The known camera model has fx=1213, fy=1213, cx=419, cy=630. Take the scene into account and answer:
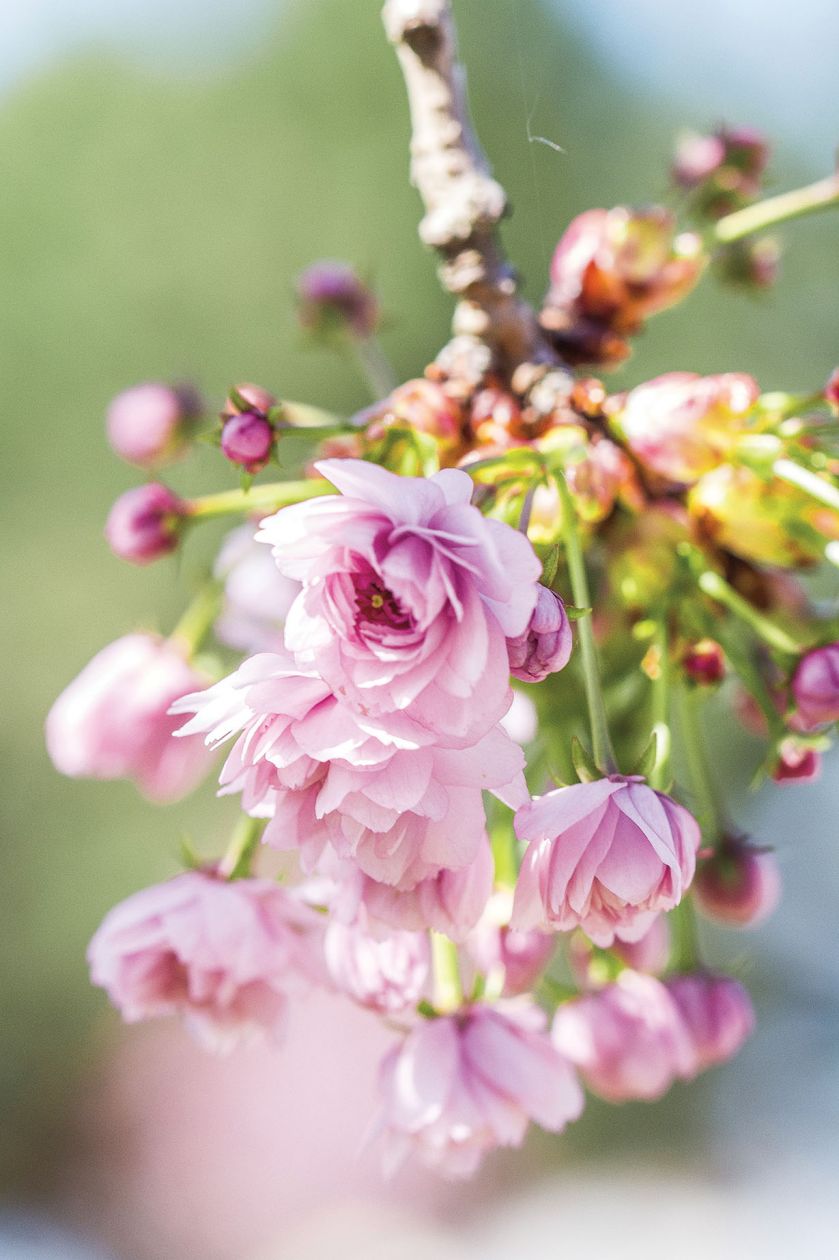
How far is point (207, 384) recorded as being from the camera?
8.14 ft

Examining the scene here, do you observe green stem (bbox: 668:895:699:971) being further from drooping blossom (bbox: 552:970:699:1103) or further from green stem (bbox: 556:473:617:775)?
green stem (bbox: 556:473:617:775)

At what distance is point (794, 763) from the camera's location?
0.68 m

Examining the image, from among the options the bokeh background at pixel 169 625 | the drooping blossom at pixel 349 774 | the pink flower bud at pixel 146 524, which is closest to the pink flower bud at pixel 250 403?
the pink flower bud at pixel 146 524

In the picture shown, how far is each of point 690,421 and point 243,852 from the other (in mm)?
374

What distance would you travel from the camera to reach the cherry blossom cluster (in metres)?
0.46

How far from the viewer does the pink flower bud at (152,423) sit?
95 cm

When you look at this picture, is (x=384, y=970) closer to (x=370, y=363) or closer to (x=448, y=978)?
(x=448, y=978)

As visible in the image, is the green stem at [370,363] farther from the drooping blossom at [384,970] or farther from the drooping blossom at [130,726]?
the drooping blossom at [384,970]

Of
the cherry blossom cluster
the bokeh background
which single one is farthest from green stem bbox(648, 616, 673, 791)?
the bokeh background

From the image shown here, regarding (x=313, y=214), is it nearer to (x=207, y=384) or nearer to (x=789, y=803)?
(x=207, y=384)

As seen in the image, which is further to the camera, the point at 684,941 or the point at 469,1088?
the point at 684,941

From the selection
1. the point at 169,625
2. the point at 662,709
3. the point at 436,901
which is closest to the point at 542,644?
the point at 436,901

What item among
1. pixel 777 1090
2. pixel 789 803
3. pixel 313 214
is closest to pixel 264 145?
pixel 313 214

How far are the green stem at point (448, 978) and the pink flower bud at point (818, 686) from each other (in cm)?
25
